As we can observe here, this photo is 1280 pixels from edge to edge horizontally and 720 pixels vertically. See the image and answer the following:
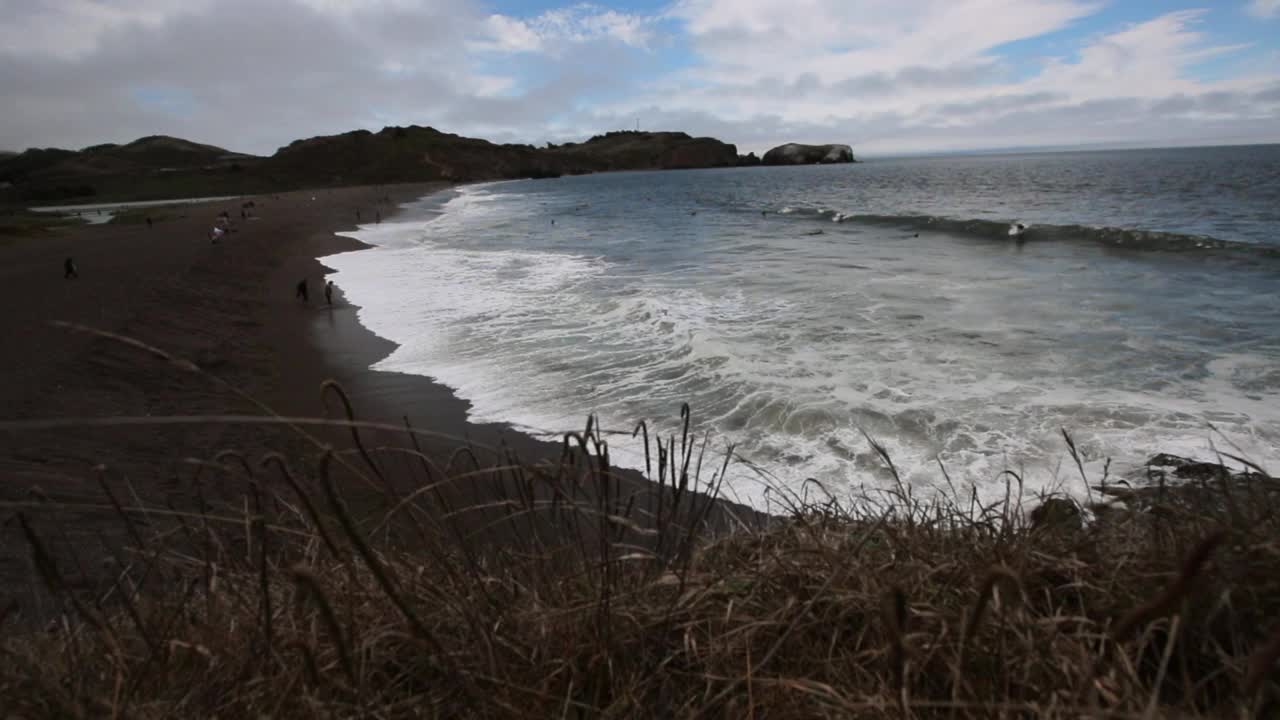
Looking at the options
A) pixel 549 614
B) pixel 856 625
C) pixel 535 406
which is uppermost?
pixel 549 614

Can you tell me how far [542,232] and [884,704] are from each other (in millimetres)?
27557

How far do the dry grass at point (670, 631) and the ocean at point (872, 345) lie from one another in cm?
65

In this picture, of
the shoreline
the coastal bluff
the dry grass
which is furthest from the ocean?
the coastal bluff

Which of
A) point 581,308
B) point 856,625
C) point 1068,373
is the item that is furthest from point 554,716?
point 581,308

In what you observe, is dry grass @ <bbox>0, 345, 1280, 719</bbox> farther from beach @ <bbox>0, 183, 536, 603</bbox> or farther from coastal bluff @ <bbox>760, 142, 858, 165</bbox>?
coastal bluff @ <bbox>760, 142, 858, 165</bbox>

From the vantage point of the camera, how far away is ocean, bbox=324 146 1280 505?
5805mm

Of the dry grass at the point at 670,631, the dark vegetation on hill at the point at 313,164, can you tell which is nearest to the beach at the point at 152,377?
the dry grass at the point at 670,631

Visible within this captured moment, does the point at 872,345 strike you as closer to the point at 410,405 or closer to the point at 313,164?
the point at 410,405

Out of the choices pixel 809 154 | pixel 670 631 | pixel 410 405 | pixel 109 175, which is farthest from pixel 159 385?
pixel 809 154

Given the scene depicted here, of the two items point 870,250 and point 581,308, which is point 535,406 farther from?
point 870,250

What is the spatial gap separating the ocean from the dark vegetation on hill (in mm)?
63443

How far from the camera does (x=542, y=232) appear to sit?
27.8m

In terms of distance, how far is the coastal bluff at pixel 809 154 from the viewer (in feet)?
550

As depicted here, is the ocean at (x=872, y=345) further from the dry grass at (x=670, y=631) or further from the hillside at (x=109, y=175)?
the hillside at (x=109, y=175)
